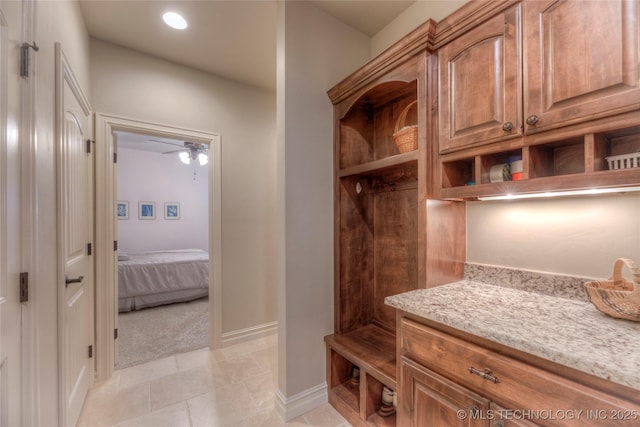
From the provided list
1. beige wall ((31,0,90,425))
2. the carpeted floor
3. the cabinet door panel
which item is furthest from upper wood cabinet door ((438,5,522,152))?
the carpeted floor

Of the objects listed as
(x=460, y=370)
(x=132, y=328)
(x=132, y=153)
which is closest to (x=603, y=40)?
(x=460, y=370)

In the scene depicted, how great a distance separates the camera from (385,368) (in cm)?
151

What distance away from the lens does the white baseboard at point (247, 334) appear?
270 centimetres

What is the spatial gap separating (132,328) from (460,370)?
3556 millimetres

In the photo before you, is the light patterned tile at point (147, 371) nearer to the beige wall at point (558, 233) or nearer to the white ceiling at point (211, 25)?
the beige wall at point (558, 233)

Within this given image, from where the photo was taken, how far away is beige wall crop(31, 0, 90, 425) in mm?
1135

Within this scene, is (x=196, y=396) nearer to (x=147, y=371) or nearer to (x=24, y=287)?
(x=147, y=371)

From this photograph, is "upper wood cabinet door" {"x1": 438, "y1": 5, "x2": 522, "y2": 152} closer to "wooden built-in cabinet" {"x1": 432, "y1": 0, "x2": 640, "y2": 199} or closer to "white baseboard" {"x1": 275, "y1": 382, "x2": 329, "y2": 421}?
"wooden built-in cabinet" {"x1": 432, "y1": 0, "x2": 640, "y2": 199}

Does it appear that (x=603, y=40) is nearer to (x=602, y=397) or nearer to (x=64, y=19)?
(x=602, y=397)

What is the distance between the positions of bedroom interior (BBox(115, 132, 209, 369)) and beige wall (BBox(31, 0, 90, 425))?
1341mm

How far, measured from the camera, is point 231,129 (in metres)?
2.80

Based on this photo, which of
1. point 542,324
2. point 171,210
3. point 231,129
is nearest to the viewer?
point 542,324

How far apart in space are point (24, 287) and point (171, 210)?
5632mm

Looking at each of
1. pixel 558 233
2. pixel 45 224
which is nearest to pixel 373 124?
pixel 558 233
